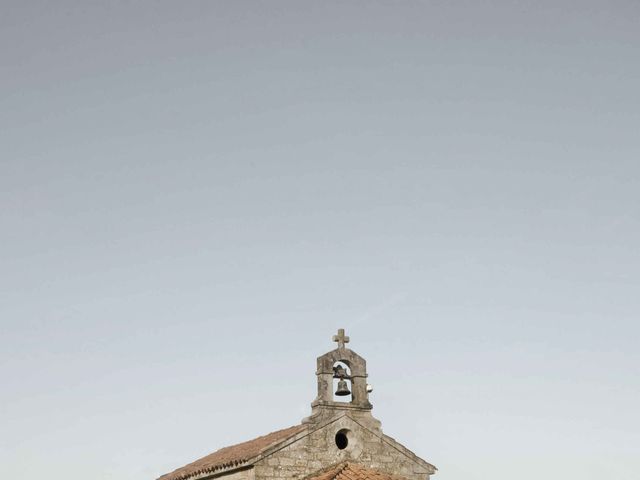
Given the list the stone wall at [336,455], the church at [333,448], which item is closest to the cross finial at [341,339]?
the church at [333,448]

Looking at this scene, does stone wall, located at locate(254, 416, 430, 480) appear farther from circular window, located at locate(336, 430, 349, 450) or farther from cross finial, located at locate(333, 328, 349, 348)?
cross finial, located at locate(333, 328, 349, 348)

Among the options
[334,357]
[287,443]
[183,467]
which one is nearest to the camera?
[287,443]

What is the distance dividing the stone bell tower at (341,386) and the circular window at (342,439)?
0.43 metres

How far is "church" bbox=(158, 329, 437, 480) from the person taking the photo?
1656cm

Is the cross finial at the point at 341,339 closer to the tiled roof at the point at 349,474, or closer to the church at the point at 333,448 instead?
the church at the point at 333,448

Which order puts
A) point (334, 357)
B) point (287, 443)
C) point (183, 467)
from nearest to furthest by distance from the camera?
point (287, 443) < point (334, 357) < point (183, 467)

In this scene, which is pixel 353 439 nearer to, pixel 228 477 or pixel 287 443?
pixel 287 443

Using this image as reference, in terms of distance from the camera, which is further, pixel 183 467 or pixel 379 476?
pixel 183 467

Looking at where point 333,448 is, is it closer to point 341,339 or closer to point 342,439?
point 342,439

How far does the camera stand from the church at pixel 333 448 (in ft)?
54.3

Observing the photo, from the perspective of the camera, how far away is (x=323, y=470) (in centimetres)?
1695

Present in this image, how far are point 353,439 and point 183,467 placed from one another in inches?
246

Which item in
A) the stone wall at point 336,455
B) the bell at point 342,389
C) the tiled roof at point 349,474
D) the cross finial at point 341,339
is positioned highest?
the cross finial at point 341,339

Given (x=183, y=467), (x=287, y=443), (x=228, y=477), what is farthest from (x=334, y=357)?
(x=183, y=467)
